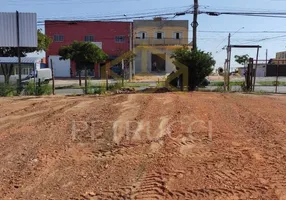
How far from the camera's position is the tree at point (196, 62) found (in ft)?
52.0

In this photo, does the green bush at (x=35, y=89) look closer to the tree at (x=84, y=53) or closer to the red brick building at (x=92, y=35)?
the tree at (x=84, y=53)

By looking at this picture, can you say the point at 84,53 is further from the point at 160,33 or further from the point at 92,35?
the point at 160,33

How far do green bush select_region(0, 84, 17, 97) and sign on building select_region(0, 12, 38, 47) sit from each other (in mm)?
2562

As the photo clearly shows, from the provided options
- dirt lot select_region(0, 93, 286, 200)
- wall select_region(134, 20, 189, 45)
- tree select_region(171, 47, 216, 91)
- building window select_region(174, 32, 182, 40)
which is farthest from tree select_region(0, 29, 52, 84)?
building window select_region(174, 32, 182, 40)

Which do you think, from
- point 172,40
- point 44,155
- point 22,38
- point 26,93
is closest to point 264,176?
point 44,155

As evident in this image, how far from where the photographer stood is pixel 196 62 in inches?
623

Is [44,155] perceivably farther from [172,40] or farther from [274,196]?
[172,40]

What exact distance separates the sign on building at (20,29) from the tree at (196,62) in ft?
24.2

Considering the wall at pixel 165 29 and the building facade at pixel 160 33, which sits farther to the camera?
the wall at pixel 165 29

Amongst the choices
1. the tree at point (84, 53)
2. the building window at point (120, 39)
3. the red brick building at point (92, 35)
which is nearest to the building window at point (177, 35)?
the red brick building at point (92, 35)

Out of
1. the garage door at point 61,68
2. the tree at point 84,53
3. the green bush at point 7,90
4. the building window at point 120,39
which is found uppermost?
the building window at point 120,39

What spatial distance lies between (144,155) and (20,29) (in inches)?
556

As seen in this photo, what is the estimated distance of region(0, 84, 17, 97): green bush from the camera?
1590cm

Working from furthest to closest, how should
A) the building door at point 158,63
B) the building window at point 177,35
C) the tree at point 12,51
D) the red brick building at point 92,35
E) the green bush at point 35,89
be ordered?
the building window at point 177,35 → the building door at point 158,63 → the red brick building at point 92,35 → the tree at point 12,51 → the green bush at point 35,89
